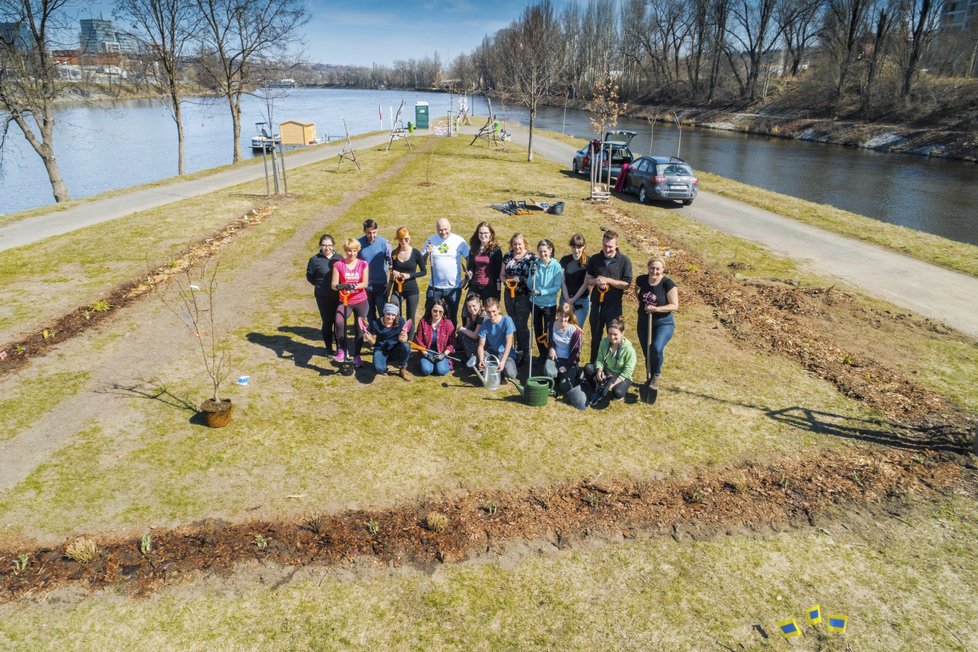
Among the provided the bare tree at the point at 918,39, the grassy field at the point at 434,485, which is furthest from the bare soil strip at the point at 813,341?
the bare tree at the point at 918,39

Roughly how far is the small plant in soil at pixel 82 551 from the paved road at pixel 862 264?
1349 centimetres

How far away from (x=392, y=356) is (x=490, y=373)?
62.2 inches

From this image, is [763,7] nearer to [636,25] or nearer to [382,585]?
[636,25]

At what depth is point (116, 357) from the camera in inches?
351

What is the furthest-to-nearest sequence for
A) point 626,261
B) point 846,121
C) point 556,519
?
point 846,121
point 626,261
point 556,519

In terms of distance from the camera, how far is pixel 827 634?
4.37 meters

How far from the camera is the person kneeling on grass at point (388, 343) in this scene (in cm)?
810

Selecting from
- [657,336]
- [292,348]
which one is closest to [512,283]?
[657,336]

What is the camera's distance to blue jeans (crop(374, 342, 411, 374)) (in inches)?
321

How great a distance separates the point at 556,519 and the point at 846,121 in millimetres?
62136

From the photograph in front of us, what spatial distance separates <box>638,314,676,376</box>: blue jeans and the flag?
146 inches

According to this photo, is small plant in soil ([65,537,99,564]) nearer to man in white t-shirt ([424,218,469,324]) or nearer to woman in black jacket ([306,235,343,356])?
woman in black jacket ([306,235,343,356])

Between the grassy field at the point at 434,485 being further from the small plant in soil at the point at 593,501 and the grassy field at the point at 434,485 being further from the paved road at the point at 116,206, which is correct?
the paved road at the point at 116,206

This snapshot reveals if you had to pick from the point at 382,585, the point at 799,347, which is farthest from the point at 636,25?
the point at 382,585
